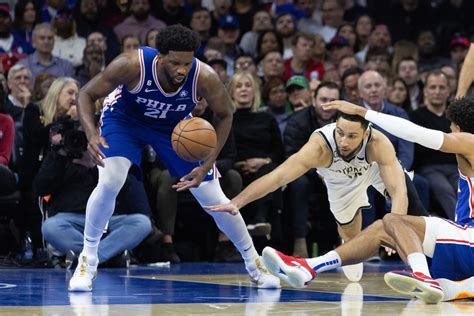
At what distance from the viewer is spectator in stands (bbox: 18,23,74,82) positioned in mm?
10984

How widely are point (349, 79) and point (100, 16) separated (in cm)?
340

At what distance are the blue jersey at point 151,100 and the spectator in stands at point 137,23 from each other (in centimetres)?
525

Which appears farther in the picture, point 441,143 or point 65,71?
point 65,71

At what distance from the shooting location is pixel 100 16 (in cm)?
1230

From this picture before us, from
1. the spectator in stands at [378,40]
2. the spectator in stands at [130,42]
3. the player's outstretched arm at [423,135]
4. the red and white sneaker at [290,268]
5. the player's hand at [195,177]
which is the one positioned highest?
the spectator in stands at [378,40]

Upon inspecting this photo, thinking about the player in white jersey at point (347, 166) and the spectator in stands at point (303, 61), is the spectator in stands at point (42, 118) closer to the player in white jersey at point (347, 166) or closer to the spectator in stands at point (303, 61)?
the player in white jersey at point (347, 166)

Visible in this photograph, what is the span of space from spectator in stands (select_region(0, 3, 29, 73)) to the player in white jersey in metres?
5.04

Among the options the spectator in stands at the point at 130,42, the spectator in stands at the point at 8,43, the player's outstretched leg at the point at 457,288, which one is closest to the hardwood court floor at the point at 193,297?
the player's outstretched leg at the point at 457,288

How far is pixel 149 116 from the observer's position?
674 centimetres

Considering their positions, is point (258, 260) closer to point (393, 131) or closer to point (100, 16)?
point (393, 131)

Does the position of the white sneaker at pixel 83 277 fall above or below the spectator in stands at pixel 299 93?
Answer: below

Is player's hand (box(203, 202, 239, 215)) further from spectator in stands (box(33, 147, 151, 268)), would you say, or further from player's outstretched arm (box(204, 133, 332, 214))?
spectator in stands (box(33, 147, 151, 268))

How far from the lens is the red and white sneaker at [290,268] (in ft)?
20.6

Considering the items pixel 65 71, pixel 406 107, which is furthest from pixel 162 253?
pixel 406 107
